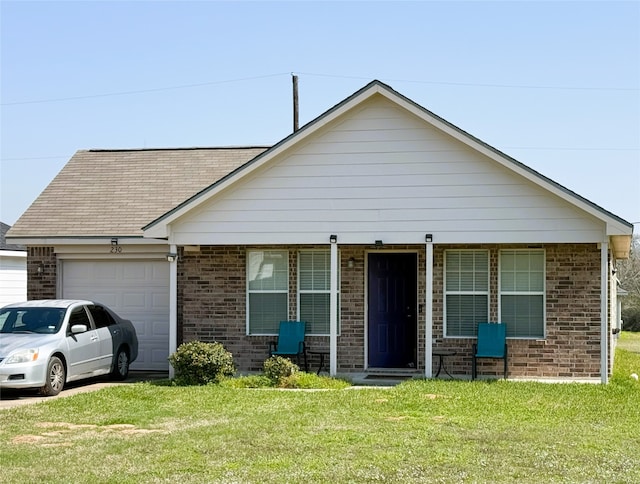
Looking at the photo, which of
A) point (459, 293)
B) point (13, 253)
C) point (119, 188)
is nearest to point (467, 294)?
point (459, 293)

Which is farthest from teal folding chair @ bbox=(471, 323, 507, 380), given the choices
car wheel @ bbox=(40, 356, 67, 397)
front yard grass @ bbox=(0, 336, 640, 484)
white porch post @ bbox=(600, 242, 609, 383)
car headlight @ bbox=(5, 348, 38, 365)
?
car headlight @ bbox=(5, 348, 38, 365)

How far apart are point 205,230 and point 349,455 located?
325 inches

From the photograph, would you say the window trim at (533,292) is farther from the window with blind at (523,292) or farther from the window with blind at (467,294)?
the window with blind at (467,294)

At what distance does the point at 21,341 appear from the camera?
48.2 ft

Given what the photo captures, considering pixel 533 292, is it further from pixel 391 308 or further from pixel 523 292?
pixel 391 308

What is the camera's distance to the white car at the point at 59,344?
47.0 feet

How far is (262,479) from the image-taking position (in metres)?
8.44

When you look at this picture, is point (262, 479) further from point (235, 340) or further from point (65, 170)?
point (65, 170)

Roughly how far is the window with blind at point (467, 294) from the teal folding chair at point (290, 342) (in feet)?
8.93

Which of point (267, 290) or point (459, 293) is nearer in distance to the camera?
point (459, 293)

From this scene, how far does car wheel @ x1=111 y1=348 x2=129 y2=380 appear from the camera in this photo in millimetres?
17109

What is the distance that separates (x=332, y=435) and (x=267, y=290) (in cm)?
764

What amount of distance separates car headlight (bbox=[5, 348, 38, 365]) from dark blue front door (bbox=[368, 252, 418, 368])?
21.1ft

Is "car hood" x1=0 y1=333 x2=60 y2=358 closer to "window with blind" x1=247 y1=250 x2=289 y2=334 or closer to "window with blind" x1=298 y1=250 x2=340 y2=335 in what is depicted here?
"window with blind" x1=247 y1=250 x2=289 y2=334
